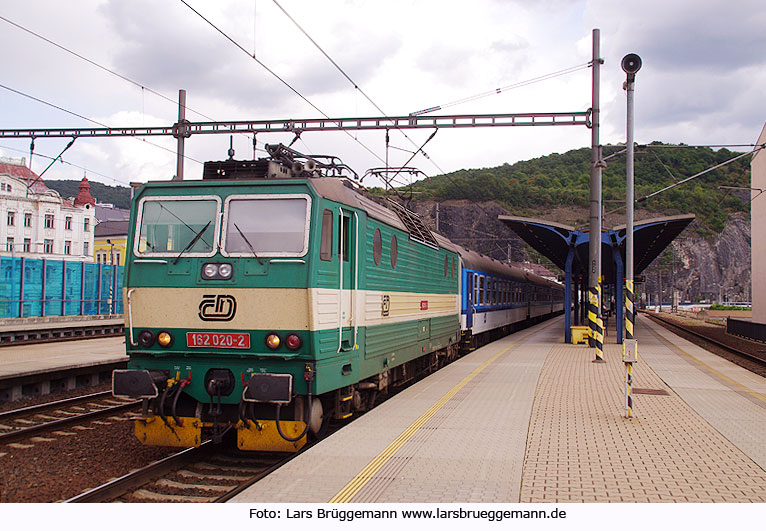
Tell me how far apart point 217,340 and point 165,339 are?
65 centimetres

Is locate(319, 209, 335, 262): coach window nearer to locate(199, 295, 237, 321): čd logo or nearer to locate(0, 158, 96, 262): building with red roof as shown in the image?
locate(199, 295, 237, 321): čd logo

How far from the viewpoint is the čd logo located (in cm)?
782

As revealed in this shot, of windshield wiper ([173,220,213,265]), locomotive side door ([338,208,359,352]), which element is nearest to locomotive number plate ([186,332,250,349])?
windshield wiper ([173,220,213,265])

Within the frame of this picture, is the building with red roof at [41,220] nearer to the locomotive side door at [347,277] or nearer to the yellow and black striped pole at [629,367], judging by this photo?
the locomotive side door at [347,277]

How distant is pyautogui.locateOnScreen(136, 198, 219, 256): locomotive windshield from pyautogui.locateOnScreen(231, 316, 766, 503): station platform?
2.77 meters

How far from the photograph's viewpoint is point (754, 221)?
38094 mm

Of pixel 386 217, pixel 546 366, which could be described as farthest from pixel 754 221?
pixel 386 217

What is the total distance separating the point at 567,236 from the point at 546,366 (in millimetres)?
9723

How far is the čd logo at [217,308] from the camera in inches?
308

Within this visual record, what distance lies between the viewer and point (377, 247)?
387 inches

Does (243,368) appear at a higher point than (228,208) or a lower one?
lower

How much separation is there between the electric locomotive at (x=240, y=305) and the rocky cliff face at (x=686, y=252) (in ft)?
295

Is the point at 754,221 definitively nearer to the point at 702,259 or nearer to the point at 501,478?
the point at 501,478

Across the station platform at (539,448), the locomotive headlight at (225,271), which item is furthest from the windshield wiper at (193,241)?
the station platform at (539,448)
